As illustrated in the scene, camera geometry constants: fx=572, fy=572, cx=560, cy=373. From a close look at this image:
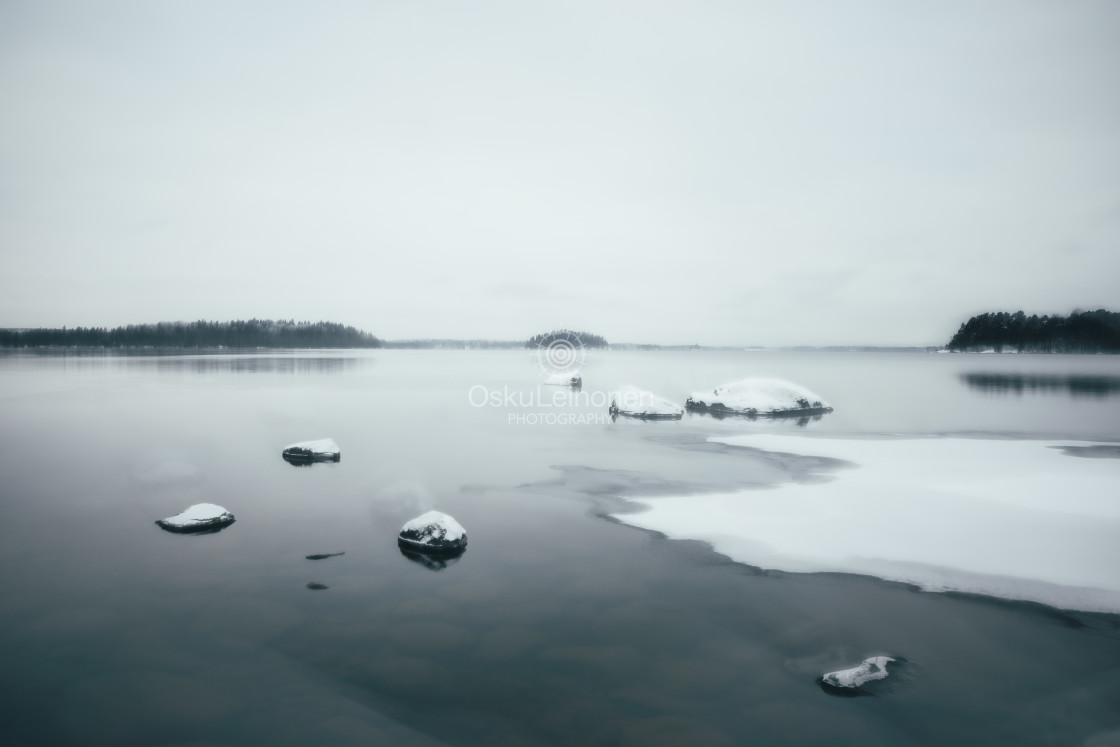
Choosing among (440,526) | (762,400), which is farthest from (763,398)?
(440,526)

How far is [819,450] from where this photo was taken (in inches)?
714

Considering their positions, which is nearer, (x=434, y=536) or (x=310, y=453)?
(x=434, y=536)

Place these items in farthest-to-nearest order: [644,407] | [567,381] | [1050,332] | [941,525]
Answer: [1050,332] → [567,381] → [644,407] → [941,525]

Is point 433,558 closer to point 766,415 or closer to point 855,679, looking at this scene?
point 855,679

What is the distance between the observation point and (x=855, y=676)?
5.84 metres

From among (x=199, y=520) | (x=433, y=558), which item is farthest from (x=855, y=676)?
(x=199, y=520)

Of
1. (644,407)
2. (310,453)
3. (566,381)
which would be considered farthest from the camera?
(566,381)

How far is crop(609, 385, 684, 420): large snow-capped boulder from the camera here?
2773cm

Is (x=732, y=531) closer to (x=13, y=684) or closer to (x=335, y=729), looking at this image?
(x=335, y=729)

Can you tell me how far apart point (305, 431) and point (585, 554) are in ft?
57.4

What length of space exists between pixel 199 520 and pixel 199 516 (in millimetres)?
115

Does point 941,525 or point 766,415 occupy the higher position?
point 941,525

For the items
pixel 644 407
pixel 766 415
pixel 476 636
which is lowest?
pixel 476 636

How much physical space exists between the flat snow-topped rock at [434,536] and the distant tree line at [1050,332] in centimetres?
18237
